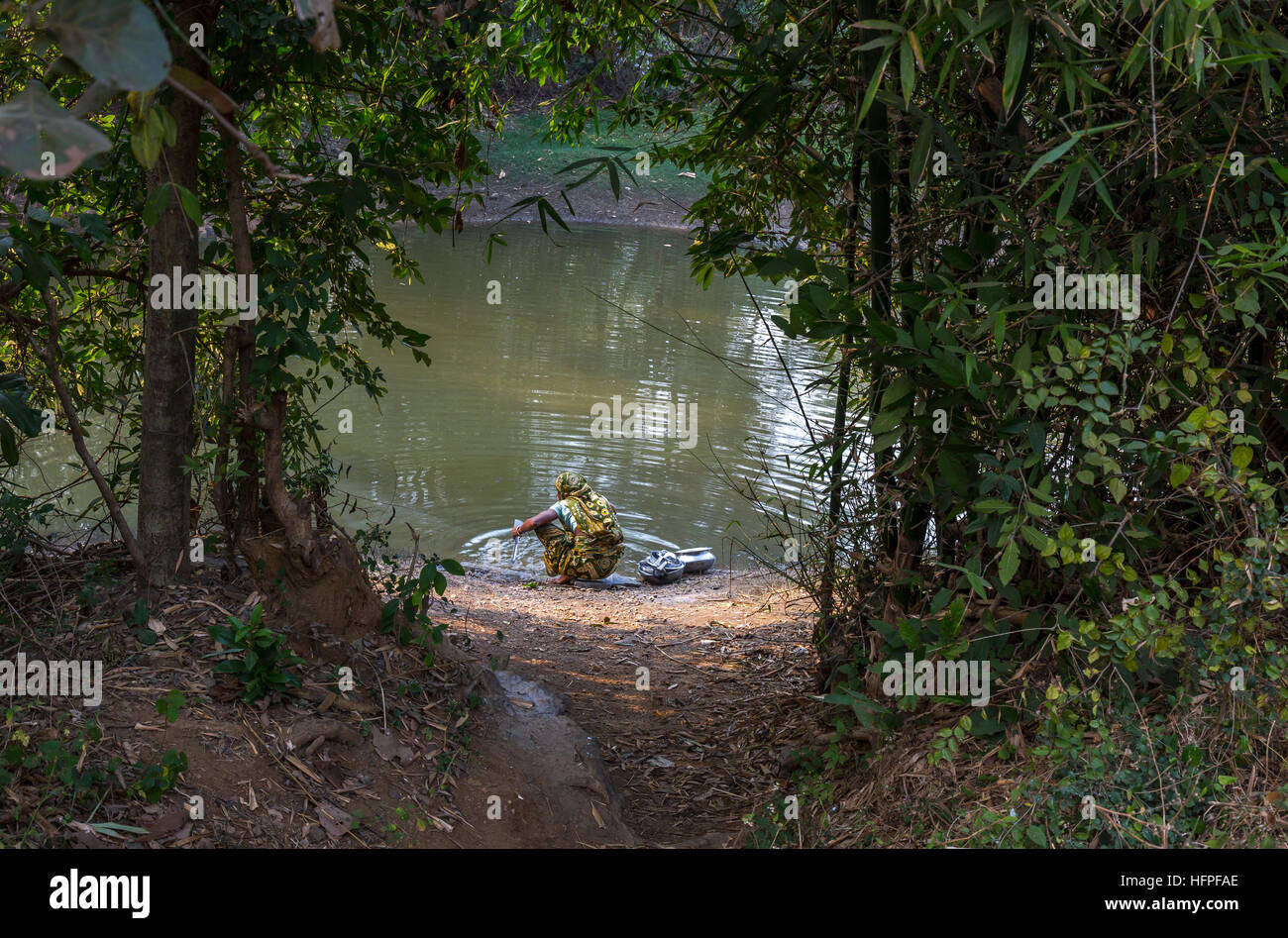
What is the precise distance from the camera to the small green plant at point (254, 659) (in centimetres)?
330

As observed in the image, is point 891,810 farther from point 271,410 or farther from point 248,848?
point 271,410

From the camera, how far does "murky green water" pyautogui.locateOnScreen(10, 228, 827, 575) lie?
929cm

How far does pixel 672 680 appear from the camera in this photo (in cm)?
550

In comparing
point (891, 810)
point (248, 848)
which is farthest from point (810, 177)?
point (248, 848)

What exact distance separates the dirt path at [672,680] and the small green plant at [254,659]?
138cm

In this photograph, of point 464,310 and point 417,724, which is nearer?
point 417,724

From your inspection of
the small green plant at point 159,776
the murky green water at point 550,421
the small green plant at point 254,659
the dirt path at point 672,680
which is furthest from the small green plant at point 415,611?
the murky green water at point 550,421

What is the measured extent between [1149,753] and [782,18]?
2.82m

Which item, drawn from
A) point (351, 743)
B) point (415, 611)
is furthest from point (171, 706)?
point (415, 611)

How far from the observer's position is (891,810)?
314 cm

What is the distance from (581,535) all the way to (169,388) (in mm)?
4874

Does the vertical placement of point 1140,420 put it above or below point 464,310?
below

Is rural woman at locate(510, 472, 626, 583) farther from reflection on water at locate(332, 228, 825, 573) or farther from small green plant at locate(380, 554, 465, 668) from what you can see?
small green plant at locate(380, 554, 465, 668)

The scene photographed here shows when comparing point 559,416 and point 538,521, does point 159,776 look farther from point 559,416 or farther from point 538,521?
point 559,416
